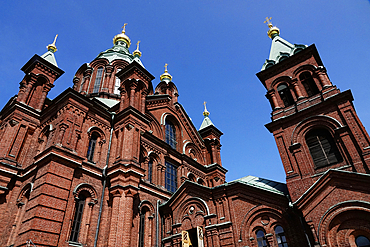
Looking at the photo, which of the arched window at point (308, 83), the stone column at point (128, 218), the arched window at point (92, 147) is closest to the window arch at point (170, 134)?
the arched window at point (92, 147)

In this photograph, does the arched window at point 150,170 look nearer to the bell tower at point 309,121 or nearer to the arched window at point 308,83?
the bell tower at point 309,121

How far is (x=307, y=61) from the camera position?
16.5 metres

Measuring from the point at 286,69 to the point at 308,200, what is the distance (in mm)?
9278

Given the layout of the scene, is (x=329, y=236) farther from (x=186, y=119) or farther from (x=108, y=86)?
(x=108, y=86)

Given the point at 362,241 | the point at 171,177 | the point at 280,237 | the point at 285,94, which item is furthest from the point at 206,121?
the point at 362,241

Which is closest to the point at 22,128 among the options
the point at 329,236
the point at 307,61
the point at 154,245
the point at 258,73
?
the point at 154,245

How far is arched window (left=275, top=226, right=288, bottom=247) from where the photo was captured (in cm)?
1184

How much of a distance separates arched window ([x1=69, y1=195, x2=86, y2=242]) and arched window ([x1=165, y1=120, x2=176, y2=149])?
29.9ft

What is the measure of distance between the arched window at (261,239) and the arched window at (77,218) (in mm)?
8863

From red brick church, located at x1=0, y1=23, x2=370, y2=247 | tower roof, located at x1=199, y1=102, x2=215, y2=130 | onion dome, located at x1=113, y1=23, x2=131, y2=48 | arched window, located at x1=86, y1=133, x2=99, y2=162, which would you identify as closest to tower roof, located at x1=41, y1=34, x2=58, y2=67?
red brick church, located at x1=0, y1=23, x2=370, y2=247

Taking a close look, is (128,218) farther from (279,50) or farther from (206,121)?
(206,121)

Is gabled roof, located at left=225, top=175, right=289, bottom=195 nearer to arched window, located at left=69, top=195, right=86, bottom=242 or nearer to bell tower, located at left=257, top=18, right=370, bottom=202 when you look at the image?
bell tower, located at left=257, top=18, right=370, bottom=202

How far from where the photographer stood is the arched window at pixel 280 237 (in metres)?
11.8

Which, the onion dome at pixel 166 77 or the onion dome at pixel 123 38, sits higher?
the onion dome at pixel 123 38
